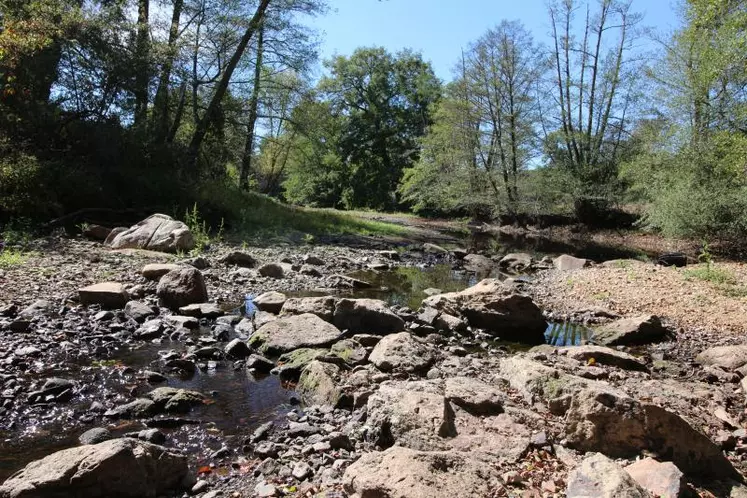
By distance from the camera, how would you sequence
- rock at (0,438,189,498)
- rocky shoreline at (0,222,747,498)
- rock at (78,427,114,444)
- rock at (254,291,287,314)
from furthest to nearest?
rock at (254,291,287,314), rock at (78,427,114,444), rocky shoreline at (0,222,747,498), rock at (0,438,189,498)

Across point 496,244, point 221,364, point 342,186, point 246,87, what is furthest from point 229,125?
point 342,186

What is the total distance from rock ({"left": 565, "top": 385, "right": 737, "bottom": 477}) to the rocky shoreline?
0.5 inches

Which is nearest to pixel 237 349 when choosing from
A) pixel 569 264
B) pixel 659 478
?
pixel 659 478

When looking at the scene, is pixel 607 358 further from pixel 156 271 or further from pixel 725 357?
pixel 156 271

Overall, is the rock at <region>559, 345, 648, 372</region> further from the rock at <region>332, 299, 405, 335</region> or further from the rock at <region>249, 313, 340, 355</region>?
the rock at <region>249, 313, 340, 355</region>

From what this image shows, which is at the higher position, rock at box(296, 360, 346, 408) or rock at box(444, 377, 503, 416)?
rock at box(444, 377, 503, 416)

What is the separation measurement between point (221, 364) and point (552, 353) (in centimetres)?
479

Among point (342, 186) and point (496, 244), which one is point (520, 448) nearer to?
point (496, 244)

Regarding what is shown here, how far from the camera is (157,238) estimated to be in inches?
516

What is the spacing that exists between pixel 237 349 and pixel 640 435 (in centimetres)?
490

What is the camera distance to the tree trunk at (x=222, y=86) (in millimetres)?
21594

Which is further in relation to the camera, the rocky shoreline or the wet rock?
the wet rock

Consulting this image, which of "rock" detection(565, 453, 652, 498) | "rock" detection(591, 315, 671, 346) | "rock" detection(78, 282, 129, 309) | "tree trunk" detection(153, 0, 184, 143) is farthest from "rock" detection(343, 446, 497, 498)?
"tree trunk" detection(153, 0, 184, 143)

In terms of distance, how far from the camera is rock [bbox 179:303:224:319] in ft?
27.7
